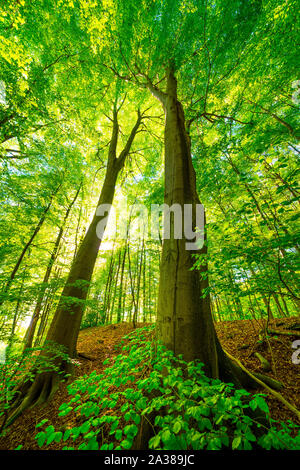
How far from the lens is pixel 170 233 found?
2.32m

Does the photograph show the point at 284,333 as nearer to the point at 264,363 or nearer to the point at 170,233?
the point at 264,363

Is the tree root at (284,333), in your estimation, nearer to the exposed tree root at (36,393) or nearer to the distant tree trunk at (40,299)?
the exposed tree root at (36,393)

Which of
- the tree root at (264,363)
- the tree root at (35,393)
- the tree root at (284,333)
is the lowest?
the tree root at (35,393)

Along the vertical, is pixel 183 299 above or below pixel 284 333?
above

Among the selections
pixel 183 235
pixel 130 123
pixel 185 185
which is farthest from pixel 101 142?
pixel 183 235

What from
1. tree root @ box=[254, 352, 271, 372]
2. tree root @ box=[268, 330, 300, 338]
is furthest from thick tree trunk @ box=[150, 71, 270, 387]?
tree root @ box=[268, 330, 300, 338]

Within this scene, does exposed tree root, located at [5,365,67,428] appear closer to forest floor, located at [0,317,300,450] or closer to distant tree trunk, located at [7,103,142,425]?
distant tree trunk, located at [7,103,142,425]

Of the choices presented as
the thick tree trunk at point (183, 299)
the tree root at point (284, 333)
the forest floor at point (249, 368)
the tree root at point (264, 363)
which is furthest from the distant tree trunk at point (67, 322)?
the tree root at point (284, 333)

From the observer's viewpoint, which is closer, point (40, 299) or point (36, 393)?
point (36, 393)

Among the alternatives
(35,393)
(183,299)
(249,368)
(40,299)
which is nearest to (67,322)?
(40,299)

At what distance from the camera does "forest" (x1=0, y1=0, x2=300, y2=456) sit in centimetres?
135

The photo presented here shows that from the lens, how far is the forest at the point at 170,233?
1346 mm

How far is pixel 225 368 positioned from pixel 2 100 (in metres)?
7.87

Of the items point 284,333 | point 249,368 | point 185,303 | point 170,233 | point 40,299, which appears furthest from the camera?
point 284,333
